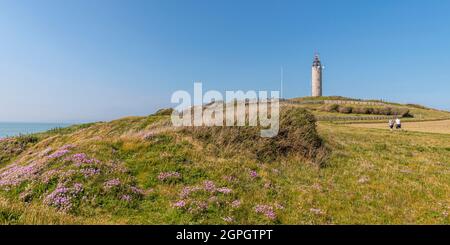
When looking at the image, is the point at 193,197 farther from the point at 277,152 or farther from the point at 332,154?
the point at 332,154

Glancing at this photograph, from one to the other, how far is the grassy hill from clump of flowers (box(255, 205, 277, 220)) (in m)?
0.04

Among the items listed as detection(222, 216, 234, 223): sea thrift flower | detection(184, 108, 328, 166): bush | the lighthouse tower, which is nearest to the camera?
detection(222, 216, 234, 223): sea thrift flower

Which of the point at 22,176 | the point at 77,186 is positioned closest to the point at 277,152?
the point at 77,186

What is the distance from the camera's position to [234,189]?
32.5ft

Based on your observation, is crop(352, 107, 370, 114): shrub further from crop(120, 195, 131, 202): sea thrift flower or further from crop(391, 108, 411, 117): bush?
crop(120, 195, 131, 202): sea thrift flower

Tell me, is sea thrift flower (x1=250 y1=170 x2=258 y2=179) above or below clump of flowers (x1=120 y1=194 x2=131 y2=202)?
above

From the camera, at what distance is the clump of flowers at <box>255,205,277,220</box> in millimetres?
8092

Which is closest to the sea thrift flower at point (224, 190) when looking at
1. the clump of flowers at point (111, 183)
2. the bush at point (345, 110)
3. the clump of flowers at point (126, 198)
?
the clump of flowers at point (126, 198)

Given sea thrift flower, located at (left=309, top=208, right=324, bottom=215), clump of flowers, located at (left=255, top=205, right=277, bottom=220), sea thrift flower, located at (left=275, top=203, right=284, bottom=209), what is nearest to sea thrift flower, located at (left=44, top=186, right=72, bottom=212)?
clump of flowers, located at (left=255, top=205, right=277, bottom=220)

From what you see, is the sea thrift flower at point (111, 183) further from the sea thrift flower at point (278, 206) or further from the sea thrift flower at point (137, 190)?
the sea thrift flower at point (278, 206)

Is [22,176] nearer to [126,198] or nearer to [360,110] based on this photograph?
[126,198]

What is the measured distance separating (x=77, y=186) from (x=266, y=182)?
23.0 feet

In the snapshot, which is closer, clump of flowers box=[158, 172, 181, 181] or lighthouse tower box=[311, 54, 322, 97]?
clump of flowers box=[158, 172, 181, 181]

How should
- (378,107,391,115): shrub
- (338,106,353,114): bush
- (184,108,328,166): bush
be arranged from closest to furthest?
(184,108,328,166): bush < (378,107,391,115): shrub < (338,106,353,114): bush
